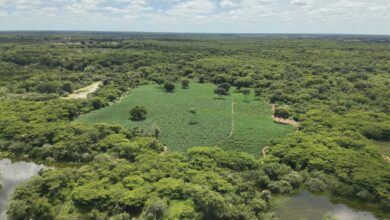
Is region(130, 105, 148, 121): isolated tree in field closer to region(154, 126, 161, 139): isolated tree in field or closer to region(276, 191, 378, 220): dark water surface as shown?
region(154, 126, 161, 139): isolated tree in field

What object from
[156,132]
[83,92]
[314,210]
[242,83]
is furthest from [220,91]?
[314,210]

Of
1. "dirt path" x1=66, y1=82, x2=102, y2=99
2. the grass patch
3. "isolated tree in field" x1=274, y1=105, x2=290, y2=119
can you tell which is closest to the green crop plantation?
"isolated tree in field" x1=274, y1=105, x2=290, y2=119

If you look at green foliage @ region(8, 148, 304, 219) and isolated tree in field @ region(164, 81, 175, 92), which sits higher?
isolated tree in field @ region(164, 81, 175, 92)

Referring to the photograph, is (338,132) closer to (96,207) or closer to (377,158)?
(377,158)

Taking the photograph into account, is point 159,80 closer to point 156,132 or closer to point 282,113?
point 282,113

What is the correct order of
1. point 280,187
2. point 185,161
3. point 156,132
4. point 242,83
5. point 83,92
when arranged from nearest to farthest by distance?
point 280,187 → point 185,161 → point 156,132 → point 83,92 → point 242,83

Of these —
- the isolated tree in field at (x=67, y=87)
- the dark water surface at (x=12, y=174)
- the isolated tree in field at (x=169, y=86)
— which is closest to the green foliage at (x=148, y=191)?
the dark water surface at (x=12, y=174)
